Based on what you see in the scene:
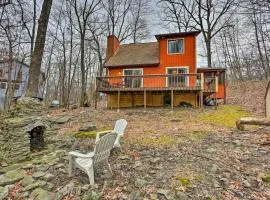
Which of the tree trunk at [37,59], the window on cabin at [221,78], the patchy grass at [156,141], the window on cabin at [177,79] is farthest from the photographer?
the window on cabin at [221,78]

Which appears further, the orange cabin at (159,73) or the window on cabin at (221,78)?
the window on cabin at (221,78)

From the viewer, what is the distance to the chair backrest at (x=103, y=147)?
4656 millimetres

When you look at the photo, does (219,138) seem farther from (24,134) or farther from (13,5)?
(13,5)

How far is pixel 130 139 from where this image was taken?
7379 millimetres

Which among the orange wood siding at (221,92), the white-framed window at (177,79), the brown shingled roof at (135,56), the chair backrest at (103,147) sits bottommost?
the chair backrest at (103,147)

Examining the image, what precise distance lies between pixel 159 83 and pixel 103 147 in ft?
36.6

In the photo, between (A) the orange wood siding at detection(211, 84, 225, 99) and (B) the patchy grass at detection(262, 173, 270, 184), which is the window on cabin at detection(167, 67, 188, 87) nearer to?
(A) the orange wood siding at detection(211, 84, 225, 99)

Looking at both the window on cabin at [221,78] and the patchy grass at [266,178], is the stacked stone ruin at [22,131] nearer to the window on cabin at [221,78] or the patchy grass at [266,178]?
the patchy grass at [266,178]

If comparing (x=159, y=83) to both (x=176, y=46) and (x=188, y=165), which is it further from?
(x=188, y=165)

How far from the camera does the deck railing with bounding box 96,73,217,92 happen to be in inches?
528

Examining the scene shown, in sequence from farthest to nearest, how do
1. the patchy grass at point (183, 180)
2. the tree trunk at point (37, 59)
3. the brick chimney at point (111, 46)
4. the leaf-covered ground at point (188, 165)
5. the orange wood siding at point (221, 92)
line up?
the brick chimney at point (111, 46)
the orange wood siding at point (221, 92)
the tree trunk at point (37, 59)
the patchy grass at point (183, 180)
the leaf-covered ground at point (188, 165)

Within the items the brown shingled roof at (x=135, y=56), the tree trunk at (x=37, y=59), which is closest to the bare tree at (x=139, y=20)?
the brown shingled roof at (x=135, y=56)

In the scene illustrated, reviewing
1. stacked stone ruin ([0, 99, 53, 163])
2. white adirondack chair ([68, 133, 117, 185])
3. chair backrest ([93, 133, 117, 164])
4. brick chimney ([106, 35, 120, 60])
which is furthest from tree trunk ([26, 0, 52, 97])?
brick chimney ([106, 35, 120, 60])

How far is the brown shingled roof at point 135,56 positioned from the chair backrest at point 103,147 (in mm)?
11728
